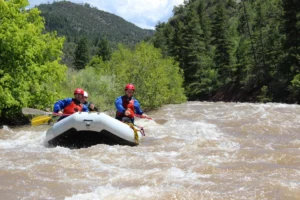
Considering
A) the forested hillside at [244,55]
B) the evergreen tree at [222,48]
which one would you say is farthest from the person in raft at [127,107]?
the evergreen tree at [222,48]

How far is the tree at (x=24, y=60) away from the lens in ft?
37.9

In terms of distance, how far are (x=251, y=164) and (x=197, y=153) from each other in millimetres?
1188

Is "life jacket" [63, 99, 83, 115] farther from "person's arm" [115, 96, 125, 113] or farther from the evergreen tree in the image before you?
the evergreen tree

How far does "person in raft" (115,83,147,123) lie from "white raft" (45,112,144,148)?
72cm

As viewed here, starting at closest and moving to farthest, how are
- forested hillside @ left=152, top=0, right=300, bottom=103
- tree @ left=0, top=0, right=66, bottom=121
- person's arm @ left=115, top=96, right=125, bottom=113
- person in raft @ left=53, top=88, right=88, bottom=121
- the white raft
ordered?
the white raft, person in raft @ left=53, top=88, right=88, bottom=121, person's arm @ left=115, top=96, right=125, bottom=113, tree @ left=0, top=0, right=66, bottom=121, forested hillside @ left=152, top=0, right=300, bottom=103

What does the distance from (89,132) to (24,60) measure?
5.14 meters

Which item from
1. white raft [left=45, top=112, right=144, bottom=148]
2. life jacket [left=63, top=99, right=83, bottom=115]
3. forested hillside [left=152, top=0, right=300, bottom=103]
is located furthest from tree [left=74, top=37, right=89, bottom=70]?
white raft [left=45, top=112, right=144, bottom=148]

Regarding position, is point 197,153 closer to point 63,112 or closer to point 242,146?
point 242,146

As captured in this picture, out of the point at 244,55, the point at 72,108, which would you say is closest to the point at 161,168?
the point at 72,108

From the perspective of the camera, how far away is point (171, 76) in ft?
92.1

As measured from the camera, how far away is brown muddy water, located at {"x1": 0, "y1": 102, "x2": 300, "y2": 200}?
15.6ft

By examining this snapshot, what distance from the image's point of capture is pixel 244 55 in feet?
127

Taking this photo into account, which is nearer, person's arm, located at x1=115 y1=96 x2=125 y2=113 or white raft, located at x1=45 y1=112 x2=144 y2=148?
white raft, located at x1=45 y1=112 x2=144 y2=148

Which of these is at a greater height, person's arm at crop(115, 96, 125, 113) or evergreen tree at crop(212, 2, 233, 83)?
evergreen tree at crop(212, 2, 233, 83)
